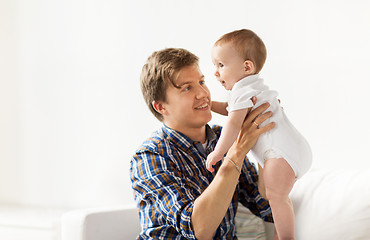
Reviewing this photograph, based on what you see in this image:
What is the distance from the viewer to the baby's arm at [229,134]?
150 centimetres

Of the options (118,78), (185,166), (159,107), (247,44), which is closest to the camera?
(247,44)

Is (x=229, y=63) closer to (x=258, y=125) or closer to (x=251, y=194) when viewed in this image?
(x=258, y=125)

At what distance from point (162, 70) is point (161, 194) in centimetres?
47

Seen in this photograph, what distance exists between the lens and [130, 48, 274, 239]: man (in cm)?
157

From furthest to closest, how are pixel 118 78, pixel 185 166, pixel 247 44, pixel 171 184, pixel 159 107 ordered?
pixel 118 78, pixel 159 107, pixel 185 166, pixel 171 184, pixel 247 44

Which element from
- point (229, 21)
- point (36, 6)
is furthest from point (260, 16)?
point (36, 6)

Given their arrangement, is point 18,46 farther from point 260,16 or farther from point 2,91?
point 260,16

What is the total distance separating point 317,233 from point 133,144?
4.98 feet

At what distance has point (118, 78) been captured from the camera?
300cm

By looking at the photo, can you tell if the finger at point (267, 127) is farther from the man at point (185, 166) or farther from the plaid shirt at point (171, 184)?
the plaid shirt at point (171, 184)

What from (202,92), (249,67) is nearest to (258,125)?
Answer: (249,67)

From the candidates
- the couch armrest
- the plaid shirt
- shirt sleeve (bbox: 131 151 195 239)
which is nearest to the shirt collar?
the plaid shirt

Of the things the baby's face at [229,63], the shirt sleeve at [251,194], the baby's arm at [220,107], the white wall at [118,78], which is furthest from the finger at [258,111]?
the white wall at [118,78]

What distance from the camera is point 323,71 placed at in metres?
2.18
